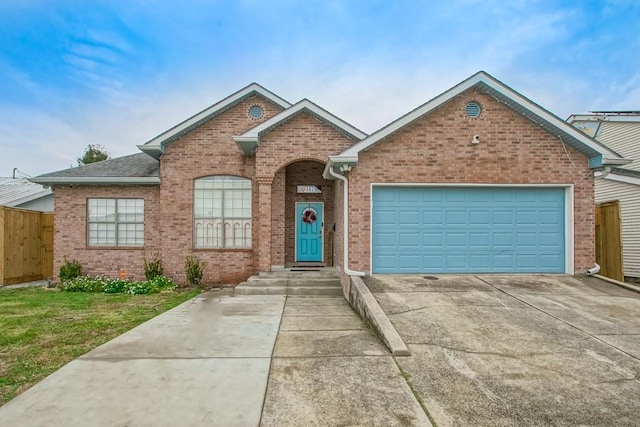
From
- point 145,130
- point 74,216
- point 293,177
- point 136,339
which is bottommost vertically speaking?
point 136,339

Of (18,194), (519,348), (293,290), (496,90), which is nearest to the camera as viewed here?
(519,348)

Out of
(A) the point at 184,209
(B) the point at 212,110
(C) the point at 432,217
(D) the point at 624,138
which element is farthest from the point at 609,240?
(A) the point at 184,209

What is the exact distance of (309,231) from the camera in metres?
12.2

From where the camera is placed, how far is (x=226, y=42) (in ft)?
49.1

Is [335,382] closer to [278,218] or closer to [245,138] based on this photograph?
[245,138]

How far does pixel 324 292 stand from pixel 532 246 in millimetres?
5349

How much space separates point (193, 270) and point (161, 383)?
734 centimetres

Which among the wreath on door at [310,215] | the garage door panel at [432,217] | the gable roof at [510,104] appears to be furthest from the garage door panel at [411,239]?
the wreath on door at [310,215]

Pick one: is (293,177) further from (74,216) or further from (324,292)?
(74,216)

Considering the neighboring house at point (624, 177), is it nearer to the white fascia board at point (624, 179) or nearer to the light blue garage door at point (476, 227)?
the white fascia board at point (624, 179)

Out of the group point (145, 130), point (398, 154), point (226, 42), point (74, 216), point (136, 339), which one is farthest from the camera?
point (145, 130)

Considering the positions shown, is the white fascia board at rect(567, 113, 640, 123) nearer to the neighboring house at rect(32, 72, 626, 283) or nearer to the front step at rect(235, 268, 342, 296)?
the neighboring house at rect(32, 72, 626, 283)

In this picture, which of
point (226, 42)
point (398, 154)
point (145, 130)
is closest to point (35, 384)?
point (398, 154)

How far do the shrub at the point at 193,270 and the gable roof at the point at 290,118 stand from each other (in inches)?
149
